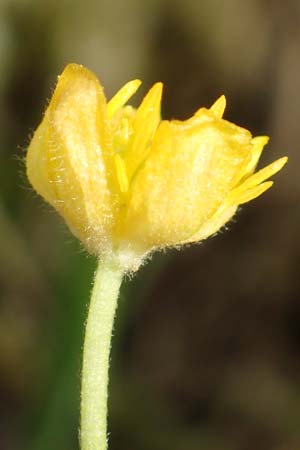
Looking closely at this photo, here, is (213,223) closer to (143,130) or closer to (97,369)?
(143,130)

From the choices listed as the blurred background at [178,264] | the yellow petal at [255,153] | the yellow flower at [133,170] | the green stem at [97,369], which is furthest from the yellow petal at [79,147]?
the blurred background at [178,264]

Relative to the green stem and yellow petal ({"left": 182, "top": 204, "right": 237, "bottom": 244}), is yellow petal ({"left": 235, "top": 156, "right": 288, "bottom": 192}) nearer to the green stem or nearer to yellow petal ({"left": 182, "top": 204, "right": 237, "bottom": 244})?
yellow petal ({"left": 182, "top": 204, "right": 237, "bottom": 244})

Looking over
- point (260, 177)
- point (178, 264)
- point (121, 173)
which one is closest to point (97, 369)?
point (121, 173)

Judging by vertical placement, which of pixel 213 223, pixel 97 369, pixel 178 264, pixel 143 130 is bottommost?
pixel 178 264

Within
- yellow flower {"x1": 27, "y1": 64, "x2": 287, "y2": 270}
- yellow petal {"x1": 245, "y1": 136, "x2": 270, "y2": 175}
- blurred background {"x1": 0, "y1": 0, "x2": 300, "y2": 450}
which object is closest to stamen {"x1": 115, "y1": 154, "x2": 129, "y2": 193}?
yellow flower {"x1": 27, "y1": 64, "x2": 287, "y2": 270}

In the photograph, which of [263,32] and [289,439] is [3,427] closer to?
[289,439]

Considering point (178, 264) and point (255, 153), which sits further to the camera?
point (178, 264)
